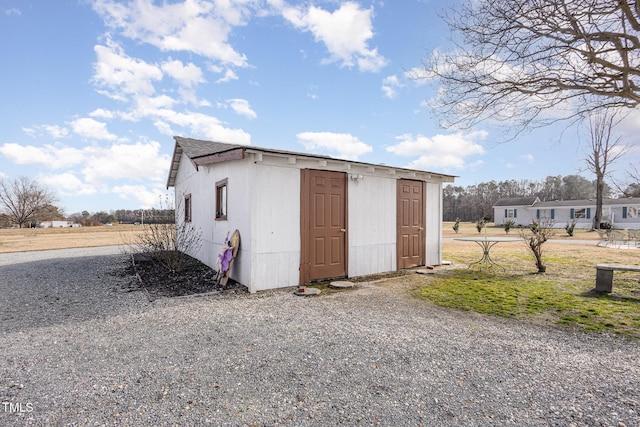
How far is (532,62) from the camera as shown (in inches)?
234

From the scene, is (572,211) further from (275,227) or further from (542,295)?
(275,227)

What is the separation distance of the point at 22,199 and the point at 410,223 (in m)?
47.4

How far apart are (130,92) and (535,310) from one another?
11162 millimetres

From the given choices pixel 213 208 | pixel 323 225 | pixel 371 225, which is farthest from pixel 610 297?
pixel 213 208

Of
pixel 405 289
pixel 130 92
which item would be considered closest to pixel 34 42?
pixel 130 92

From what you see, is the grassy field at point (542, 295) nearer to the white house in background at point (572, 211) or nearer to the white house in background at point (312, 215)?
the white house in background at point (312, 215)

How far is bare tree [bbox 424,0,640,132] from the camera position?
514cm

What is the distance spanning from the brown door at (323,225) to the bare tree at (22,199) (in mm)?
44397

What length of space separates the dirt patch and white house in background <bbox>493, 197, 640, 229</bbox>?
1152 inches

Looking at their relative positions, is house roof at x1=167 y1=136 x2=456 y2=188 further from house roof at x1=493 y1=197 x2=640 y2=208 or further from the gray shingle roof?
house roof at x1=493 y1=197 x2=640 y2=208

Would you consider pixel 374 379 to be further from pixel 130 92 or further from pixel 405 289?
pixel 130 92

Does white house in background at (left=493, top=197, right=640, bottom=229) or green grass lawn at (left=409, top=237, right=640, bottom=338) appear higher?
white house in background at (left=493, top=197, right=640, bottom=229)

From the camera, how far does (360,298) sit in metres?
5.46

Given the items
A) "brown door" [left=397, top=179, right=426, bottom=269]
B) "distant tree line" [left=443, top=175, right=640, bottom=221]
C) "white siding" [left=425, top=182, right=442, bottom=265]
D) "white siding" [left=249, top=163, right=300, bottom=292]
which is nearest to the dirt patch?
"white siding" [left=249, top=163, right=300, bottom=292]
